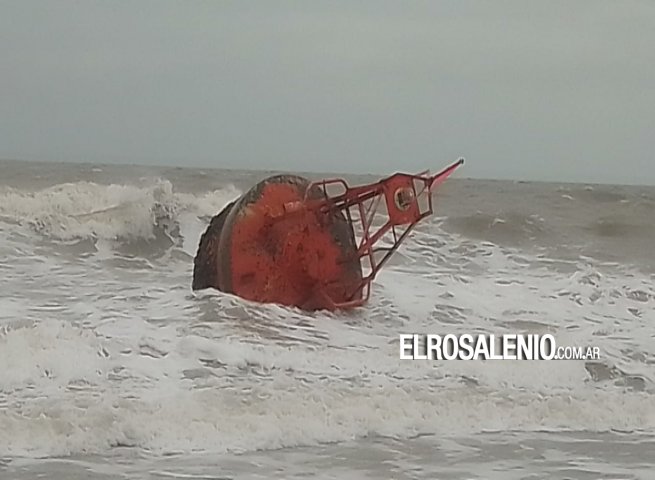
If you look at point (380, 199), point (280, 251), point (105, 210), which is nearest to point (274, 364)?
point (280, 251)

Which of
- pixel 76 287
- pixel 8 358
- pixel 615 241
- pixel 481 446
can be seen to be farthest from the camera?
pixel 615 241

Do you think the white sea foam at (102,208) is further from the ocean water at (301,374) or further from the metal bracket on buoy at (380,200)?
the metal bracket on buoy at (380,200)

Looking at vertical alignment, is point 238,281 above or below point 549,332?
above

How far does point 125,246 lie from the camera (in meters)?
10.8

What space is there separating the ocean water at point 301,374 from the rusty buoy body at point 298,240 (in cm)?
17

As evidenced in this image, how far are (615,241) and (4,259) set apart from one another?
8176 millimetres

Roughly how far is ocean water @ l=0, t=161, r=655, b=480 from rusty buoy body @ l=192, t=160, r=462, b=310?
0.56 ft

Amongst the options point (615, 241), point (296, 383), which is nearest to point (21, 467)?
point (296, 383)

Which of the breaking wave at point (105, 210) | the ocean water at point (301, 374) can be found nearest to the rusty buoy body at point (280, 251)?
the ocean water at point (301, 374)

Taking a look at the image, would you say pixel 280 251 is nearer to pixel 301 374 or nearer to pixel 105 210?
pixel 301 374

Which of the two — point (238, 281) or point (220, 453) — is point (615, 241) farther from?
point (220, 453)

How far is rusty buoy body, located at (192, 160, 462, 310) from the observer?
7.03 meters

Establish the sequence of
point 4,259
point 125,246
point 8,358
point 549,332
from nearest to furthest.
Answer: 1. point 8,358
2. point 549,332
3. point 4,259
4. point 125,246

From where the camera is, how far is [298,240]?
23.7 feet
